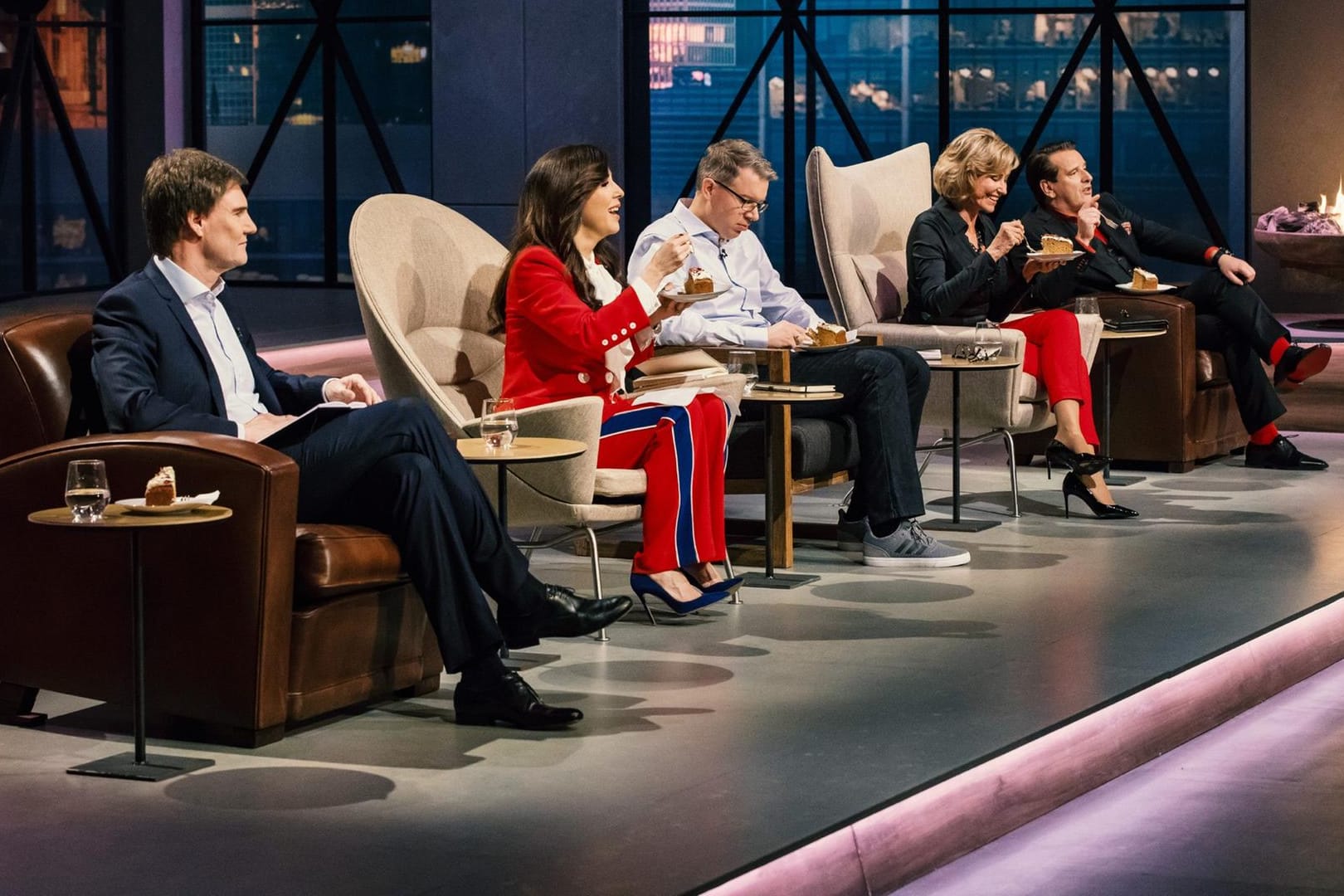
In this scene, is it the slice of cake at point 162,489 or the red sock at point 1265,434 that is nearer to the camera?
the slice of cake at point 162,489

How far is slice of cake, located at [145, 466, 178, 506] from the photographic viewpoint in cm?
324

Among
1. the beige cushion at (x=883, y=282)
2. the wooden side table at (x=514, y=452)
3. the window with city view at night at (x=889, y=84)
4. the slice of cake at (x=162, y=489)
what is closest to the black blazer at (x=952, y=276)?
the beige cushion at (x=883, y=282)

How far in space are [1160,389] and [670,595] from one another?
9.76 feet

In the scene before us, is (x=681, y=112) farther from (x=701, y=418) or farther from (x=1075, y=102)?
(x=701, y=418)

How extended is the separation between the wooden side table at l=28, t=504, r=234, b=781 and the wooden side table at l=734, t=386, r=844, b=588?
1879 mm

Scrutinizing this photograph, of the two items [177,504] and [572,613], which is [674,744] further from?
[177,504]

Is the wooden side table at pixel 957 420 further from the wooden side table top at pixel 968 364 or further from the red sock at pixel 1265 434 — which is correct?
the red sock at pixel 1265 434

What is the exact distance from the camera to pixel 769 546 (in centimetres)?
515

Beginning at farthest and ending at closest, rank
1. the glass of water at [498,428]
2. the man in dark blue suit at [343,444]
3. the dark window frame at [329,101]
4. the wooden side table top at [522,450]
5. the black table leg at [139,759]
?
1. the dark window frame at [329,101]
2. the glass of water at [498,428]
3. the wooden side table top at [522,450]
4. the man in dark blue suit at [343,444]
5. the black table leg at [139,759]

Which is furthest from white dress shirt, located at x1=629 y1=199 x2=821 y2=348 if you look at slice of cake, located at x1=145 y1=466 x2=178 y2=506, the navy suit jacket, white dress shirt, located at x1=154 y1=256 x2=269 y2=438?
slice of cake, located at x1=145 y1=466 x2=178 y2=506

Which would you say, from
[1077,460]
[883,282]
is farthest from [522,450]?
[883,282]

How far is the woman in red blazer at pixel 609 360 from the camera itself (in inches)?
179

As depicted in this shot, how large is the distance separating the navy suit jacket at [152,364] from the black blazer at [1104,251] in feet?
10.9

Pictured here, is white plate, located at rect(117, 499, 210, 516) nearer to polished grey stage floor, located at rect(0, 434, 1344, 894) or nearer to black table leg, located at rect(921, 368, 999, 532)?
polished grey stage floor, located at rect(0, 434, 1344, 894)
